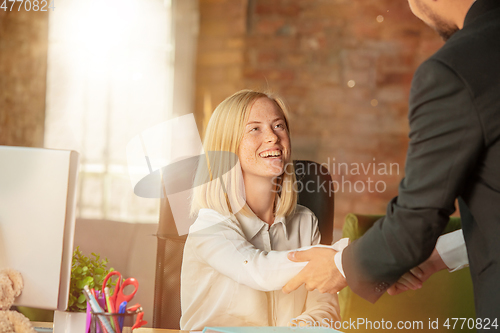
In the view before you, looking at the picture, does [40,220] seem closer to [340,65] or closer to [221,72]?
[221,72]

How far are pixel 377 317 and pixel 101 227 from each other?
108 centimetres

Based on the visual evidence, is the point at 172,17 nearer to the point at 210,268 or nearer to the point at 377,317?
the point at 210,268

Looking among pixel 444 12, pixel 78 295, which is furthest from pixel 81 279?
pixel 444 12

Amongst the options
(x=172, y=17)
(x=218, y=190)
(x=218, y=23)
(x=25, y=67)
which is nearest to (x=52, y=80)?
(x=25, y=67)

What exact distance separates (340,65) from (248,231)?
0.70 m

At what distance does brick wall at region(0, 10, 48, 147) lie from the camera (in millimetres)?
1511

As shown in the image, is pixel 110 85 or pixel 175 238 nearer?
pixel 175 238

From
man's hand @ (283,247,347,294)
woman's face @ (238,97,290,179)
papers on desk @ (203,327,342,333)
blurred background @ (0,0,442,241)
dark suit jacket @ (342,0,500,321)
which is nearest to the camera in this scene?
dark suit jacket @ (342,0,500,321)

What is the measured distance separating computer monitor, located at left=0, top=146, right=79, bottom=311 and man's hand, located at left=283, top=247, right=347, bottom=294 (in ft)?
1.94

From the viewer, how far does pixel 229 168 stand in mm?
1230

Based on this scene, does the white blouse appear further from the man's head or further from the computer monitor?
the man's head

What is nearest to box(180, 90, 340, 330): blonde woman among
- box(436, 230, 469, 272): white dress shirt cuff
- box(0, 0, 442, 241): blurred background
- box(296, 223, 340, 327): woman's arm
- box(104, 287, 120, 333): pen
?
box(296, 223, 340, 327): woman's arm

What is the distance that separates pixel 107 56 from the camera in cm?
148

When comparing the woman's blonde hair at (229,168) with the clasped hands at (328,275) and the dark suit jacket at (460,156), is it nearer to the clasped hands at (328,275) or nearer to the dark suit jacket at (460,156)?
the clasped hands at (328,275)
